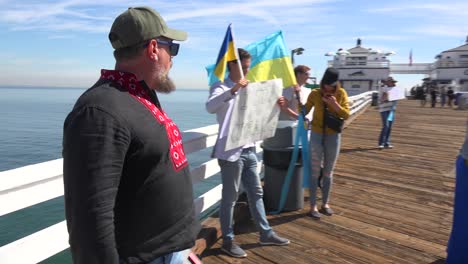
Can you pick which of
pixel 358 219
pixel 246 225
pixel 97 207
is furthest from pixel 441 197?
pixel 97 207

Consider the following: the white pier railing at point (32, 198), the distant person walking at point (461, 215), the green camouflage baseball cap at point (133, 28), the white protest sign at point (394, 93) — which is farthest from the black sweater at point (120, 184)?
the white protest sign at point (394, 93)

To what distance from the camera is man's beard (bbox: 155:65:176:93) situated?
172 centimetres

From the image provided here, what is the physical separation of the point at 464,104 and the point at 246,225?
2.83 m

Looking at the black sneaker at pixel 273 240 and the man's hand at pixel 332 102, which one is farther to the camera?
the man's hand at pixel 332 102

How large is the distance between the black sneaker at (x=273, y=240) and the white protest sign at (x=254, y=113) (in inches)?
45.4

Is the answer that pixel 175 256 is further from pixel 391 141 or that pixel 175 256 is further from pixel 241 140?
pixel 391 141

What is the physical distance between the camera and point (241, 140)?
3.59m

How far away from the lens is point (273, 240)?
4.02 meters

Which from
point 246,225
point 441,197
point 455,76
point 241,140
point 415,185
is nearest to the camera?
point 241,140

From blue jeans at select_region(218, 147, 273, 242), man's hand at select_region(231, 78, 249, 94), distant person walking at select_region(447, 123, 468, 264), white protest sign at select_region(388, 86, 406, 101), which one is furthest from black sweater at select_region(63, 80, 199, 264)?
white protest sign at select_region(388, 86, 406, 101)

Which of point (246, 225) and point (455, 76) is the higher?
point (455, 76)

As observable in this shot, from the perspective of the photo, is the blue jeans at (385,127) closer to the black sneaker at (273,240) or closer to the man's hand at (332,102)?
the man's hand at (332,102)

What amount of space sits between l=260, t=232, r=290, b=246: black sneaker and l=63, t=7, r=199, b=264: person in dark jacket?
237 cm

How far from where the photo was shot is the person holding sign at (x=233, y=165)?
3480 millimetres
